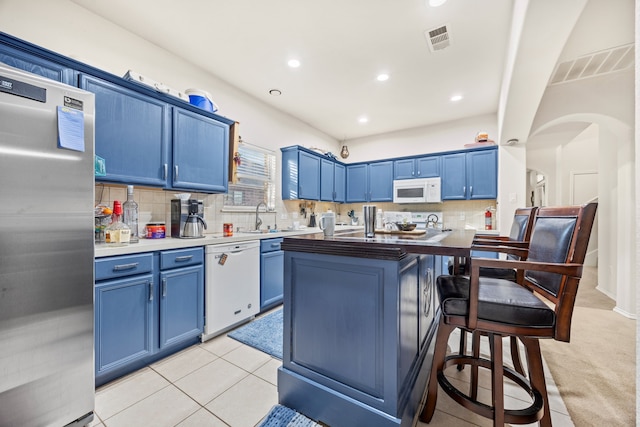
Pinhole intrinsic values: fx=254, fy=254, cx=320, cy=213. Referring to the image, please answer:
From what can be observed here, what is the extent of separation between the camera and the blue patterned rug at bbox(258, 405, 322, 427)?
53.7 inches

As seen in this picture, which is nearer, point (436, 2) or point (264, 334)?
point (436, 2)

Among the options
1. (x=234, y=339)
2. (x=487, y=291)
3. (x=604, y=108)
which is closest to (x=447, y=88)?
(x=604, y=108)

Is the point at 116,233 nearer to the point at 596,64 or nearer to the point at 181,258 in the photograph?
the point at 181,258

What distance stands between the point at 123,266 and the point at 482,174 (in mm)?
4817

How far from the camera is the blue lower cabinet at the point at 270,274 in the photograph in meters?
2.91

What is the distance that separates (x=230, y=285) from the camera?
2.50 m

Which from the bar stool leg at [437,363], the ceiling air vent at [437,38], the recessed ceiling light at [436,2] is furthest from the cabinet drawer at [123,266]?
the ceiling air vent at [437,38]

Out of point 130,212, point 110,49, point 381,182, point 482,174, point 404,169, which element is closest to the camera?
point 130,212

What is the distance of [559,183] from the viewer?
6.34 m

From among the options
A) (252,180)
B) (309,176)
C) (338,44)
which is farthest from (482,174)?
(252,180)

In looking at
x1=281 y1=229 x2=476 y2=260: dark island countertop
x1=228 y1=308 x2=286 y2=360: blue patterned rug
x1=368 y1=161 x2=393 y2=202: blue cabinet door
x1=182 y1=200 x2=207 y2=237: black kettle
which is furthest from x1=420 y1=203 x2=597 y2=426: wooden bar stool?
x1=368 y1=161 x2=393 y2=202: blue cabinet door

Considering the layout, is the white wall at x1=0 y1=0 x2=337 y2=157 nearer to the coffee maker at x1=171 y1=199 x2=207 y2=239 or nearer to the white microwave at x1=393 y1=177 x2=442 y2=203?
the coffee maker at x1=171 y1=199 x2=207 y2=239

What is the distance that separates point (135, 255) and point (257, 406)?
4.37 ft

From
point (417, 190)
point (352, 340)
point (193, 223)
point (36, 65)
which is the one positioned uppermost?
point (36, 65)
